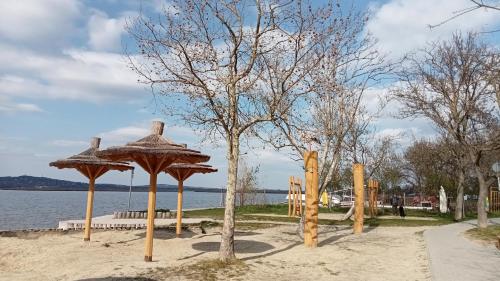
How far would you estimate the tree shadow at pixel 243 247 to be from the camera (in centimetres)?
1371

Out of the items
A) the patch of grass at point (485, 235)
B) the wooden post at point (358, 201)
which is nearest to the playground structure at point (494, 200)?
the patch of grass at point (485, 235)

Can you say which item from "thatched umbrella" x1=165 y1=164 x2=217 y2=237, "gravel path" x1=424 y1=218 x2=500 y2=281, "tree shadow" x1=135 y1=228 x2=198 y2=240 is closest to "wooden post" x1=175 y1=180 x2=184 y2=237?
"thatched umbrella" x1=165 y1=164 x2=217 y2=237

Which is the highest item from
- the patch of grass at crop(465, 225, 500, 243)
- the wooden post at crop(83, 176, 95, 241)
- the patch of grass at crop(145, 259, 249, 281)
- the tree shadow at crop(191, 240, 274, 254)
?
the wooden post at crop(83, 176, 95, 241)

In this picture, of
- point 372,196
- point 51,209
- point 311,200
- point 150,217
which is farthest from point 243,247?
point 51,209

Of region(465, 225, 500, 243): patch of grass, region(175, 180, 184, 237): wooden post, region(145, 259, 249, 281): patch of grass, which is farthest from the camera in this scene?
region(175, 180, 184, 237): wooden post

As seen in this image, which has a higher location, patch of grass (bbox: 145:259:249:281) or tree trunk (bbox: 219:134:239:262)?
tree trunk (bbox: 219:134:239:262)

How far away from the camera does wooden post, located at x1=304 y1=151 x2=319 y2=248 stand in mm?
14656

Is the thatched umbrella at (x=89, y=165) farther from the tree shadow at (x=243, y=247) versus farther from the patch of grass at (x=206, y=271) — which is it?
the patch of grass at (x=206, y=271)

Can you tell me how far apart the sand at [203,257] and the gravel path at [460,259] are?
0.37 m

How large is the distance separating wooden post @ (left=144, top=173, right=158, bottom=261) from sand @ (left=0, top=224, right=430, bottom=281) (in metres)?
0.24

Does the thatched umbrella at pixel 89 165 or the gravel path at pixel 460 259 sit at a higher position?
the thatched umbrella at pixel 89 165

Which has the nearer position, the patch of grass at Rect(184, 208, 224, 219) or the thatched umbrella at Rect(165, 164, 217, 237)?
the thatched umbrella at Rect(165, 164, 217, 237)

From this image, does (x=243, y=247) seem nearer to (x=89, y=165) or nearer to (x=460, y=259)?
(x=89, y=165)

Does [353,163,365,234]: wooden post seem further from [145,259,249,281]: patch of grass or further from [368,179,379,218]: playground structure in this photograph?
[368,179,379,218]: playground structure
